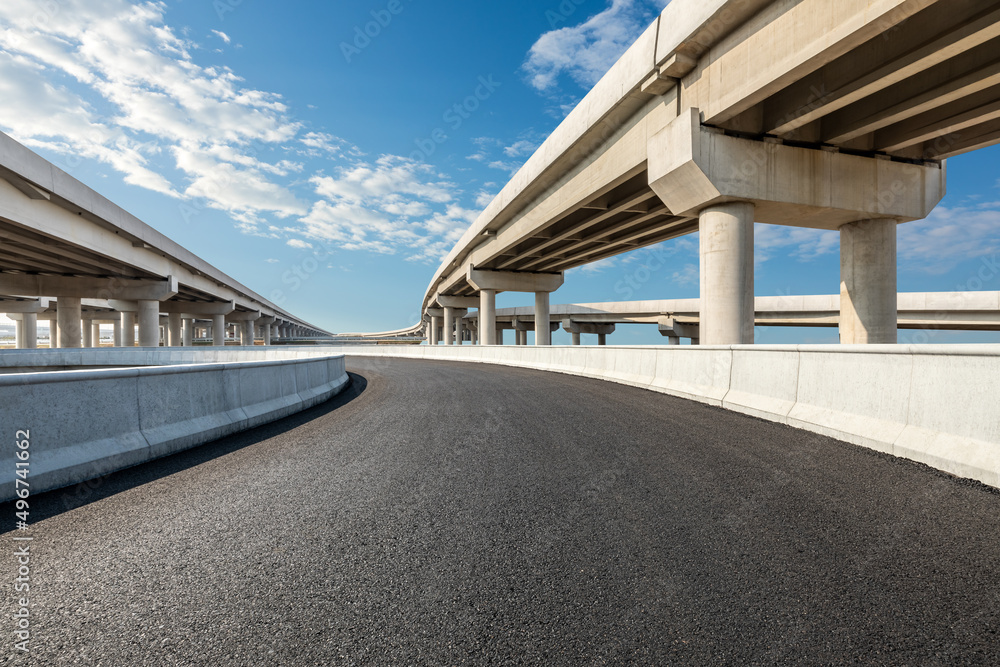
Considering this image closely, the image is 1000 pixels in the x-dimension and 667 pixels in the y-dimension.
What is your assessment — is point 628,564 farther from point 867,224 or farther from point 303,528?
point 867,224

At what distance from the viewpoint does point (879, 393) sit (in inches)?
221

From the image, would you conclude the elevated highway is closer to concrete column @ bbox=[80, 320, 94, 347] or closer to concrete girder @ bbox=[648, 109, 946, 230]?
concrete column @ bbox=[80, 320, 94, 347]

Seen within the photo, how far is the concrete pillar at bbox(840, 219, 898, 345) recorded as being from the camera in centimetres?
1418

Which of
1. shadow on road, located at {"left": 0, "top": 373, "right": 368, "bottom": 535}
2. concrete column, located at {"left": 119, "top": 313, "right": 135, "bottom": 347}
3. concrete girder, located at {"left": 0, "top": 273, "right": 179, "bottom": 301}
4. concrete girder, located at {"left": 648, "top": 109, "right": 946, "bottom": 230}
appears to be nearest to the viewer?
shadow on road, located at {"left": 0, "top": 373, "right": 368, "bottom": 535}

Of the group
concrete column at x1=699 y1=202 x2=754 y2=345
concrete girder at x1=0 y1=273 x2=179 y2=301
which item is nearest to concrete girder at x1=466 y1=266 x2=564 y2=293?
concrete girder at x1=0 y1=273 x2=179 y2=301

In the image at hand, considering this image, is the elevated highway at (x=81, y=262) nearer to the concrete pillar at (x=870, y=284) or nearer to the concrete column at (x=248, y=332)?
the concrete column at (x=248, y=332)

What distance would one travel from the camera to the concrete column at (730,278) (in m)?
12.8

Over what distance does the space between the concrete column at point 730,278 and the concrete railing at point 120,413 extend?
36.0 feet

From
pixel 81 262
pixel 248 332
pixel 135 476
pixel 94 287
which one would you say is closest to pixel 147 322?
pixel 94 287

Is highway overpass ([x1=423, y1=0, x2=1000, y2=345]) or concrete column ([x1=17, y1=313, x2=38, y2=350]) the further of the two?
concrete column ([x1=17, y1=313, x2=38, y2=350])

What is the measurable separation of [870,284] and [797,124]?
19.3ft

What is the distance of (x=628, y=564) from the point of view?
2805mm

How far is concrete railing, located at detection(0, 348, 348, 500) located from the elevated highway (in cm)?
1771

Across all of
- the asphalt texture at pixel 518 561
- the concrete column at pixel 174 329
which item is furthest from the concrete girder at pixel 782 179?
the concrete column at pixel 174 329
